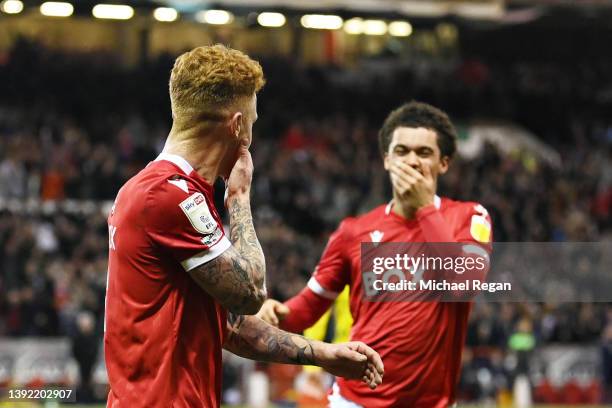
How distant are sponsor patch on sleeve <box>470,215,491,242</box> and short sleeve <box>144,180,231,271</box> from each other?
2029 millimetres

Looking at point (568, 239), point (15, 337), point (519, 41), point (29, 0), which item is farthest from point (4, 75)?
point (519, 41)

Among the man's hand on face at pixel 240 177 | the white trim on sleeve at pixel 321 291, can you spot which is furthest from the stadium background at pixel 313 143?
the man's hand on face at pixel 240 177

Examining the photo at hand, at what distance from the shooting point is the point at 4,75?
2294cm

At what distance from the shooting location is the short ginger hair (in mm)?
3920

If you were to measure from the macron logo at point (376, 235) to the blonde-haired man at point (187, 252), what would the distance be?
69.2 inches

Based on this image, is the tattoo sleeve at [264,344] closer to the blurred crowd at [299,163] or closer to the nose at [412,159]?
the nose at [412,159]

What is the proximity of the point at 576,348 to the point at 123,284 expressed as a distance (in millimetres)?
14615

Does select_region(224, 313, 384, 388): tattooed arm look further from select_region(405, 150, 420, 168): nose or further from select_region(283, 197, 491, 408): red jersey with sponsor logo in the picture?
select_region(405, 150, 420, 168): nose

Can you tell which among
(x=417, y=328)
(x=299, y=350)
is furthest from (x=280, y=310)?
(x=299, y=350)

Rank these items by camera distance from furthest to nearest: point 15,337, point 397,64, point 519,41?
point 519,41 < point 397,64 < point 15,337

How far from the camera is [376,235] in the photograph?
573 centimetres

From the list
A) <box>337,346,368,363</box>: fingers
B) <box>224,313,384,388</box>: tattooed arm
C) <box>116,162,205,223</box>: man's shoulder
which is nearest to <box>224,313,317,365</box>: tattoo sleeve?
<box>224,313,384,388</box>: tattooed arm

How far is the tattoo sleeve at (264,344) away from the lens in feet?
14.2

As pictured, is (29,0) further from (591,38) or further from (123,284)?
(123,284)
